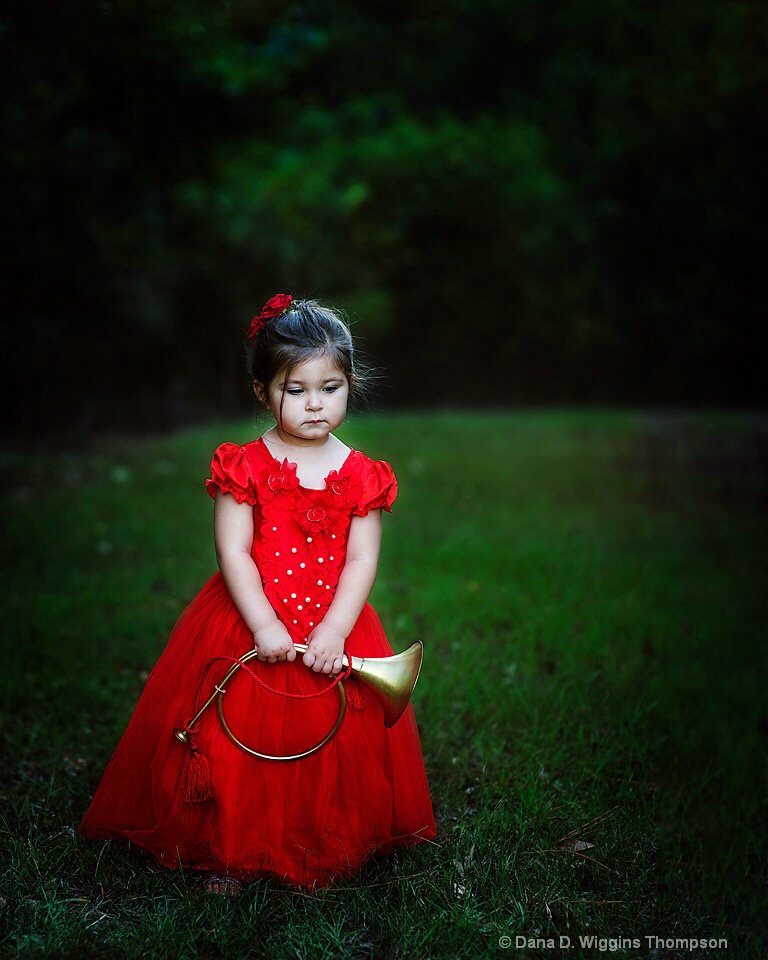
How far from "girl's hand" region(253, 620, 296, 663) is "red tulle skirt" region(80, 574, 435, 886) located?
65 millimetres

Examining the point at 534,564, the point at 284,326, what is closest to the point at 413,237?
the point at 534,564

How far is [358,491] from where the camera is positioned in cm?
222

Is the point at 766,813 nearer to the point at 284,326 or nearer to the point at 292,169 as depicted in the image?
the point at 284,326

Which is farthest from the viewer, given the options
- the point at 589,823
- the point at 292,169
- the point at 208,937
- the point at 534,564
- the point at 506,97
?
the point at 506,97

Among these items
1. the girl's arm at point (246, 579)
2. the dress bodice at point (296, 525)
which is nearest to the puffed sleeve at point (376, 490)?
the dress bodice at point (296, 525)

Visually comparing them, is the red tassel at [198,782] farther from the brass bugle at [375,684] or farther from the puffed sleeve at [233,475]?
the puffed sleeve at [233,475]

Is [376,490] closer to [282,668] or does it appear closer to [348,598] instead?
[348,598]

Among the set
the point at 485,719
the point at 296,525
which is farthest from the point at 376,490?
the point at 485,719

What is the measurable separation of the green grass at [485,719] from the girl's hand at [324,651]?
20.1 inches

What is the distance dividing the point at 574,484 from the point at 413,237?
770 centimetres

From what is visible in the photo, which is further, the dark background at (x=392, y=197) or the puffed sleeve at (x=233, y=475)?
the dark background at (x=392, y=197)

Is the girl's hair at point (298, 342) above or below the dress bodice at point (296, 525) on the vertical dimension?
above

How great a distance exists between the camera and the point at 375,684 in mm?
2166

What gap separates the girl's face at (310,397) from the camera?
2.17 metres
